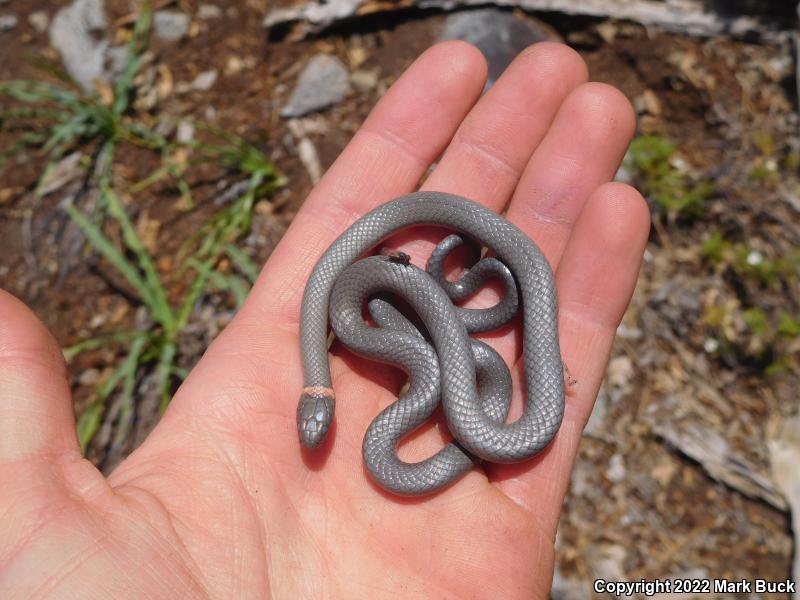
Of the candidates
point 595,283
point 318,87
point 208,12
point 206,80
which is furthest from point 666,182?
point 208,12

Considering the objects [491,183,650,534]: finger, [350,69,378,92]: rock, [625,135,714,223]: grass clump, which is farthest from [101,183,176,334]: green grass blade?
[625,135,714,223]: grass clump

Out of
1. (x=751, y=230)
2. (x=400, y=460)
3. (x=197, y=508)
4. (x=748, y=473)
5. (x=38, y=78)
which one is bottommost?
(x=748, y=473)

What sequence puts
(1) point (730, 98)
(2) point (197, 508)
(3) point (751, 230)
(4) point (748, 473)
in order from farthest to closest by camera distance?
1. (1) point (730, 98)
2. (3) point (751, 230)
3. (4) point (748, 473)
4. (2) point (197, 508)

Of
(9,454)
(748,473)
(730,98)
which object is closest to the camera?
(9,454)

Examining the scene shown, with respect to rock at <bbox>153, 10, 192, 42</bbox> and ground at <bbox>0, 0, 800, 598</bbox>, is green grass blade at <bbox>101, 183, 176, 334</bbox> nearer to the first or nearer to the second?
ground at <bbox>0, 0, 800, 598</bbox>

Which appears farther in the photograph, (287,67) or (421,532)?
(287,67)

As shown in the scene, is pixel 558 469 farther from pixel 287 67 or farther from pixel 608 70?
pixel 287 67

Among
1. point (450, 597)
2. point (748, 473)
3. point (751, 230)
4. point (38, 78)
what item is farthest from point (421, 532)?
point (38, 78)
